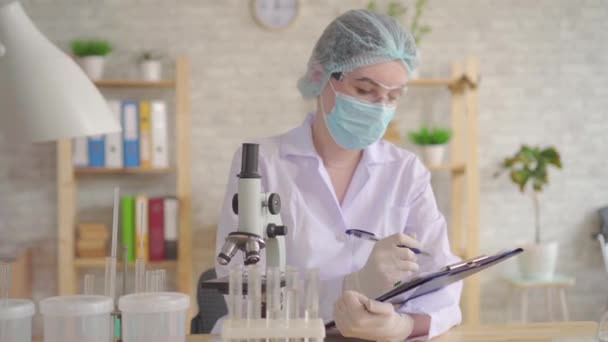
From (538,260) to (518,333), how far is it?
2.16 meters

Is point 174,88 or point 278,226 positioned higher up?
point 174,88

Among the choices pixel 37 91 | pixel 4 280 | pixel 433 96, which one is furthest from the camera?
pixel 433 96

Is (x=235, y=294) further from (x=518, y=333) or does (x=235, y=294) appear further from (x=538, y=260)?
(x=538, y=260)

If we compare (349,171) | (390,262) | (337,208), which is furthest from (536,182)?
(390,262)

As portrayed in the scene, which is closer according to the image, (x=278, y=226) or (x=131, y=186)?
(x=278, y=226)

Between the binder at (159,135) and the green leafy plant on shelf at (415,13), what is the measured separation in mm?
1221

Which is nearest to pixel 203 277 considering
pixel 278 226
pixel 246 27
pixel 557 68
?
pixel 278 226

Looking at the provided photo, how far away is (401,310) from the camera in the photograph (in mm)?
1625

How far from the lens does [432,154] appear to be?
3.67 m

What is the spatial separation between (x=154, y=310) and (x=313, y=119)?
35.2 inches

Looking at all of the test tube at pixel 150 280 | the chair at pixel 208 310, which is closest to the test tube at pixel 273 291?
the test tube at pixel 150 280

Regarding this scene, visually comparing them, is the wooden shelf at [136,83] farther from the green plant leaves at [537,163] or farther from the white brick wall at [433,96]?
the green plant leaves at [537,163]

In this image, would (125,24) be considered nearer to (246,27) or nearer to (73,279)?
(246,27)

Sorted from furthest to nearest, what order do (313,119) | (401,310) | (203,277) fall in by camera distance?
(203,277) < (313,119) < (401,310)
